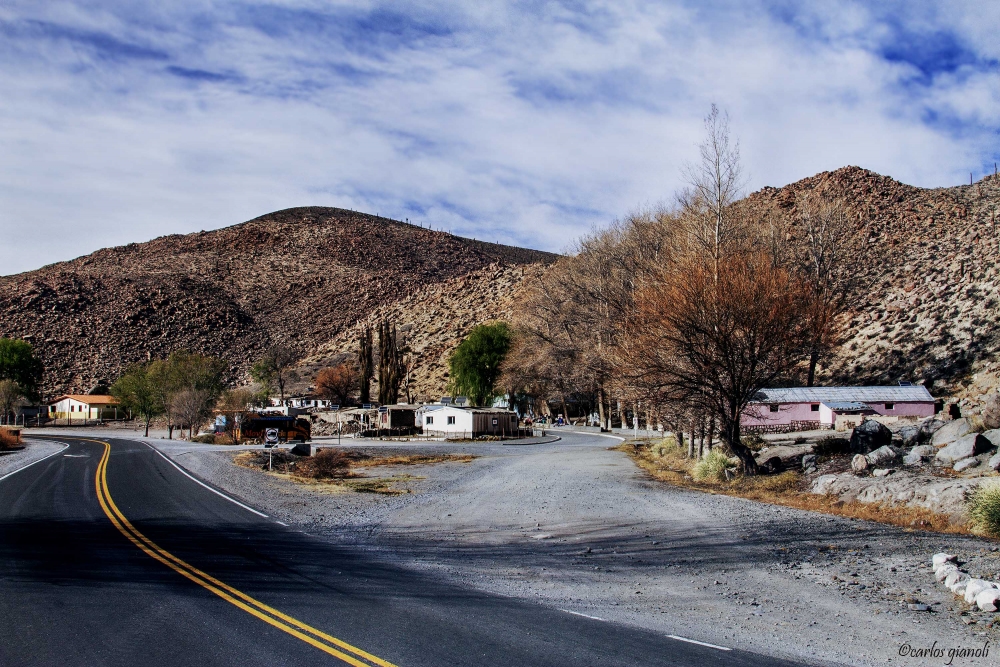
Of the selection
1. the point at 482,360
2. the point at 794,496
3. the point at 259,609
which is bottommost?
the point at 794,496

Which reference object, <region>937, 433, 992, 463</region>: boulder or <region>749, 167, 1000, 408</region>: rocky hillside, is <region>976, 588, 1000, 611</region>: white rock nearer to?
<region>937, 433, 992, 463</region>: boulder

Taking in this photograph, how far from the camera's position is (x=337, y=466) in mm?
27750

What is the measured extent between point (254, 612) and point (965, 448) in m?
18.2

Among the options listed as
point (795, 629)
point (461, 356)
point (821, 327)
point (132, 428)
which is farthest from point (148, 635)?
point (132, 428)

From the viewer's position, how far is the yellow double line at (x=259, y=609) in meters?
6.99

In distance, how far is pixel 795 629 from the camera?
8227mm

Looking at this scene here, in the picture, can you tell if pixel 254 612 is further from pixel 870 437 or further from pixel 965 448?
pixel 870 437

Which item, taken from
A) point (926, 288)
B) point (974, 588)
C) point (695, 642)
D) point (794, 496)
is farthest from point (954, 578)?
point (926, 288)

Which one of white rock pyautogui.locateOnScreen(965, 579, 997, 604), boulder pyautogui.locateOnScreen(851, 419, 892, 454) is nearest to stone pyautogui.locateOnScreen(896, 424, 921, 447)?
boulder pyautogui.locateOnScreen(851, 419, 892, 454)

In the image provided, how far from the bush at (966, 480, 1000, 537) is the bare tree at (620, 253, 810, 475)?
7.78 m

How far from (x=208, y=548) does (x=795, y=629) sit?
9.18m

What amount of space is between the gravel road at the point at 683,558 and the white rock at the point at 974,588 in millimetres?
194

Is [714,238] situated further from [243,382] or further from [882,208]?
[243,382]

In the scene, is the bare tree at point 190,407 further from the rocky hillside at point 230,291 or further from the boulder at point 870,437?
the boulder at point 870,437
